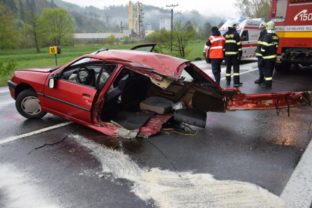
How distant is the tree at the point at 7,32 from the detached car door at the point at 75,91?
59.4m

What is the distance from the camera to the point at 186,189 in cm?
355

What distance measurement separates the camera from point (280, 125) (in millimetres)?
5914

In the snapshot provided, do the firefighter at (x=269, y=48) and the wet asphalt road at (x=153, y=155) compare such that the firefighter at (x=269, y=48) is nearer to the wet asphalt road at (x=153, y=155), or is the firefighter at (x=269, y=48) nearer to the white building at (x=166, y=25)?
the wet asphalt road at (x=153, y=155)

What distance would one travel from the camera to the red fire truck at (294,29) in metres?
10.8

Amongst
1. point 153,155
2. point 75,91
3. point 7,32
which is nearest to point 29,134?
point 75,91

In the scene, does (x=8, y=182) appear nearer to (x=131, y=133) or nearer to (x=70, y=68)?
(x=131, y=133)

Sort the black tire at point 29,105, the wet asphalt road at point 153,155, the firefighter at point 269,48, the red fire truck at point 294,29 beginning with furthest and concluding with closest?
1. the red fire truck at point 294,29
2. the firefighter at point 269,48
3. the black tire at point 29,105
4. the wet asphalt road at point 153,155

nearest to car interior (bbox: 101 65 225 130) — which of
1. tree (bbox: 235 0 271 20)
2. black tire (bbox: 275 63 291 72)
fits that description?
black tire (bbox: 275 63 291 72)

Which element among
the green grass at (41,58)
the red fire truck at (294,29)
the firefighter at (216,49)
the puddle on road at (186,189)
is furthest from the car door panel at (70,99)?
the red fire truck at (294,29)

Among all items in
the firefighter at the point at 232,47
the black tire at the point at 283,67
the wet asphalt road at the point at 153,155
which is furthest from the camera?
the black tire at the point at 283,67

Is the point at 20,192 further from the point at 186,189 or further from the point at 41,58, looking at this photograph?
the point at 41,58

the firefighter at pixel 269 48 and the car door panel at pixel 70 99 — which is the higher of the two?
the firefighter at pixel 269 48

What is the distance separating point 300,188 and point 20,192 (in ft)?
9.83

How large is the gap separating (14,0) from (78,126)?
121221 mm
